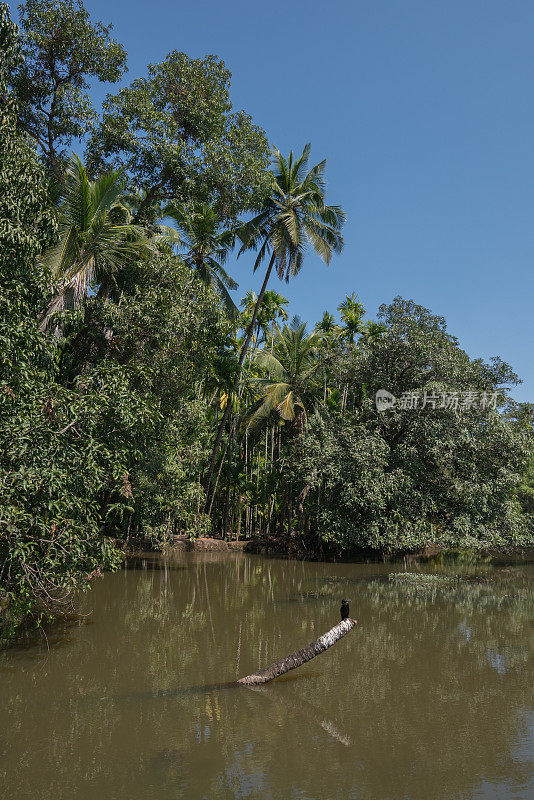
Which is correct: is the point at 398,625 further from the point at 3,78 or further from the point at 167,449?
the point at 3,78

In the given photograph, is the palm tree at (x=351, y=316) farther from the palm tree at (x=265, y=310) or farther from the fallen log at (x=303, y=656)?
the fallen log at (x=303, y=656)

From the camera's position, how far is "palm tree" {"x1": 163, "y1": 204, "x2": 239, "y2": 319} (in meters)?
17.8

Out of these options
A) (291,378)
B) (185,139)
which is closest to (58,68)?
(185,139)

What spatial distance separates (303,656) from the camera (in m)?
5.74

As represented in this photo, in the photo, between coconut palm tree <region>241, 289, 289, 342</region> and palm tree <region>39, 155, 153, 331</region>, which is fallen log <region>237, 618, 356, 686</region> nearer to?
palm tree <region>39, 155, 153, 331</region>

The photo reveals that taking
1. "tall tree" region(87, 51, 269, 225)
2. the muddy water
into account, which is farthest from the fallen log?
"tall tree" region(87, 51, 269, 225)

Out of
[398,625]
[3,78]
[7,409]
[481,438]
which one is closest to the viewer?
[7,409]

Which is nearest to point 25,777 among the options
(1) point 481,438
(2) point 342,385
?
(1) point 481,438

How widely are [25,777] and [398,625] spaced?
22.3 ft

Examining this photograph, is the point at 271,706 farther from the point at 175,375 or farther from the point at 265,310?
the point at 265,310

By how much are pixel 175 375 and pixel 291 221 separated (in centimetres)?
960

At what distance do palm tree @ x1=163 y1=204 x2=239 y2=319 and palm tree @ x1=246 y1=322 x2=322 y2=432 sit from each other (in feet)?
8.94

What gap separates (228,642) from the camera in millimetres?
8320

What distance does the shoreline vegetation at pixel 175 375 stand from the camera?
24.5ft
